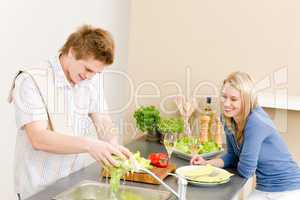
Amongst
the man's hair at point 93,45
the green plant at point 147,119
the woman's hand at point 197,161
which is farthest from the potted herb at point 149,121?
the man's hair at point 93,45

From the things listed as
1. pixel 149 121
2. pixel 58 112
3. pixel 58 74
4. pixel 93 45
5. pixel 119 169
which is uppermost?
pixel 93 45

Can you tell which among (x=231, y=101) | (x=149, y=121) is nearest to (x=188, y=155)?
(x=231, y=101)

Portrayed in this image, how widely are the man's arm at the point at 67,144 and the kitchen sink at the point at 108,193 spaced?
149 millimetres

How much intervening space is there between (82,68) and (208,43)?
1.54 m

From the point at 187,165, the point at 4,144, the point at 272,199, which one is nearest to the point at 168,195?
the point at 187,165

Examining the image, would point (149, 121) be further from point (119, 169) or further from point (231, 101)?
point (119, 169)

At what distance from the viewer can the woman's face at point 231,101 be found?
2428 millimetres

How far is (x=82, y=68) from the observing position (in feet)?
6.63

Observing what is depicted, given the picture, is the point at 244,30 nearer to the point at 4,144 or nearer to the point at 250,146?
the point at 250,146

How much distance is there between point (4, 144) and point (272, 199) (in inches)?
58.0

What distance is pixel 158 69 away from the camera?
11.6 feet

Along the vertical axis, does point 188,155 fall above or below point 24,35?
below

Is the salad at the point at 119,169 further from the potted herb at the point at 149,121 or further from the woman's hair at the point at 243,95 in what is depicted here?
the potted herb at the point at 149,121

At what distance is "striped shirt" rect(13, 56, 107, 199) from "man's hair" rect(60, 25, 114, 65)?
0.51ft
